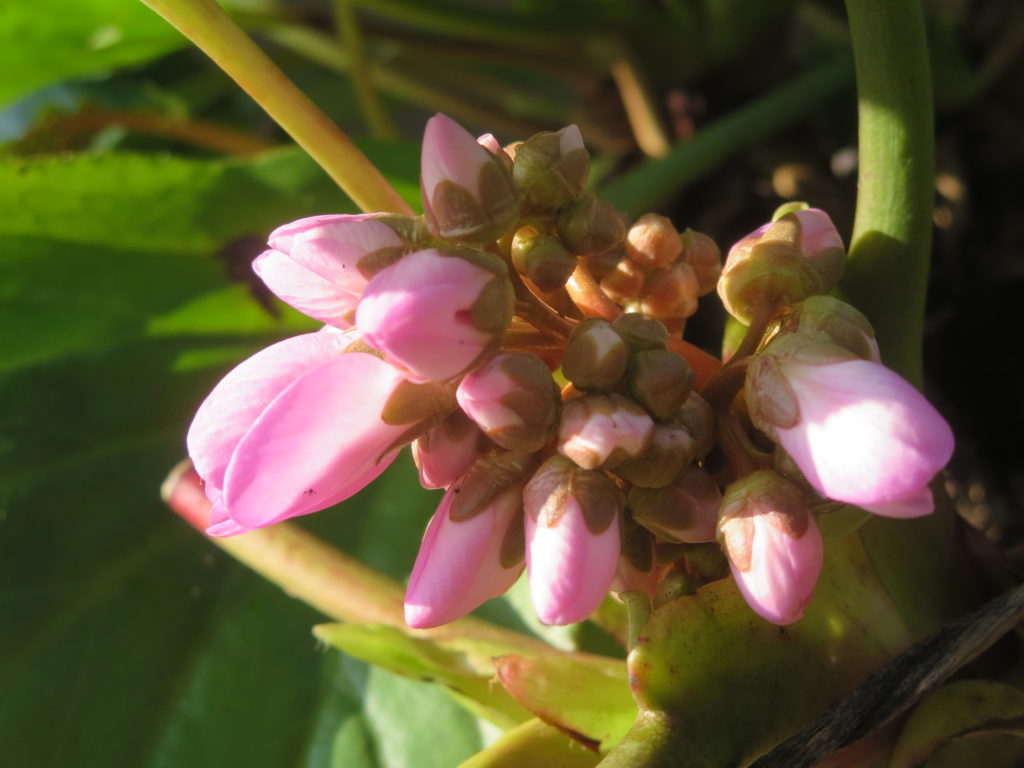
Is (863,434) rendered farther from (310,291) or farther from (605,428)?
(310,291)

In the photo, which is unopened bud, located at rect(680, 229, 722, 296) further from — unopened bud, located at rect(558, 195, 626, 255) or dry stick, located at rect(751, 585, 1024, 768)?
dry stick, located at rect(751, 585, 1024, 768)

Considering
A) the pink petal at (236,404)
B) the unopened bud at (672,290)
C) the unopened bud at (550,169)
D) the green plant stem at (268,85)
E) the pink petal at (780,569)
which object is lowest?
the pink petal at (780,569)

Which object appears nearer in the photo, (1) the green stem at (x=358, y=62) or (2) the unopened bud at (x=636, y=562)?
(2) the unopened bud at (x=636, y=562)

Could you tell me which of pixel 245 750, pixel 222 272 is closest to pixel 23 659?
pixel 245 750

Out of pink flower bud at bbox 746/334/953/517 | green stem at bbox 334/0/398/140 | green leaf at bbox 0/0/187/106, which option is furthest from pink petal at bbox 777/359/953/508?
green leaf at bbox 0/0/187/106

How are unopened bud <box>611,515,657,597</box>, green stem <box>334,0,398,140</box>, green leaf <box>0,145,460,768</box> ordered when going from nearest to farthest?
1. unopened bud <box>611,515,657,597</box>
2. green leaf <box>0,145,460,768</box>
3. green stem <box>334,0,398,140</box>

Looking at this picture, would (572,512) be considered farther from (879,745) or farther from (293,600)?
(293,600)

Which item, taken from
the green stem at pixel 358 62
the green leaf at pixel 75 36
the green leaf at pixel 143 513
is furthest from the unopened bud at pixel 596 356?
the green leaf at pixel 75 36

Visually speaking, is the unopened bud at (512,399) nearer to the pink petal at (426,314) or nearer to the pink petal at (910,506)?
the pink petal at (426,314)
